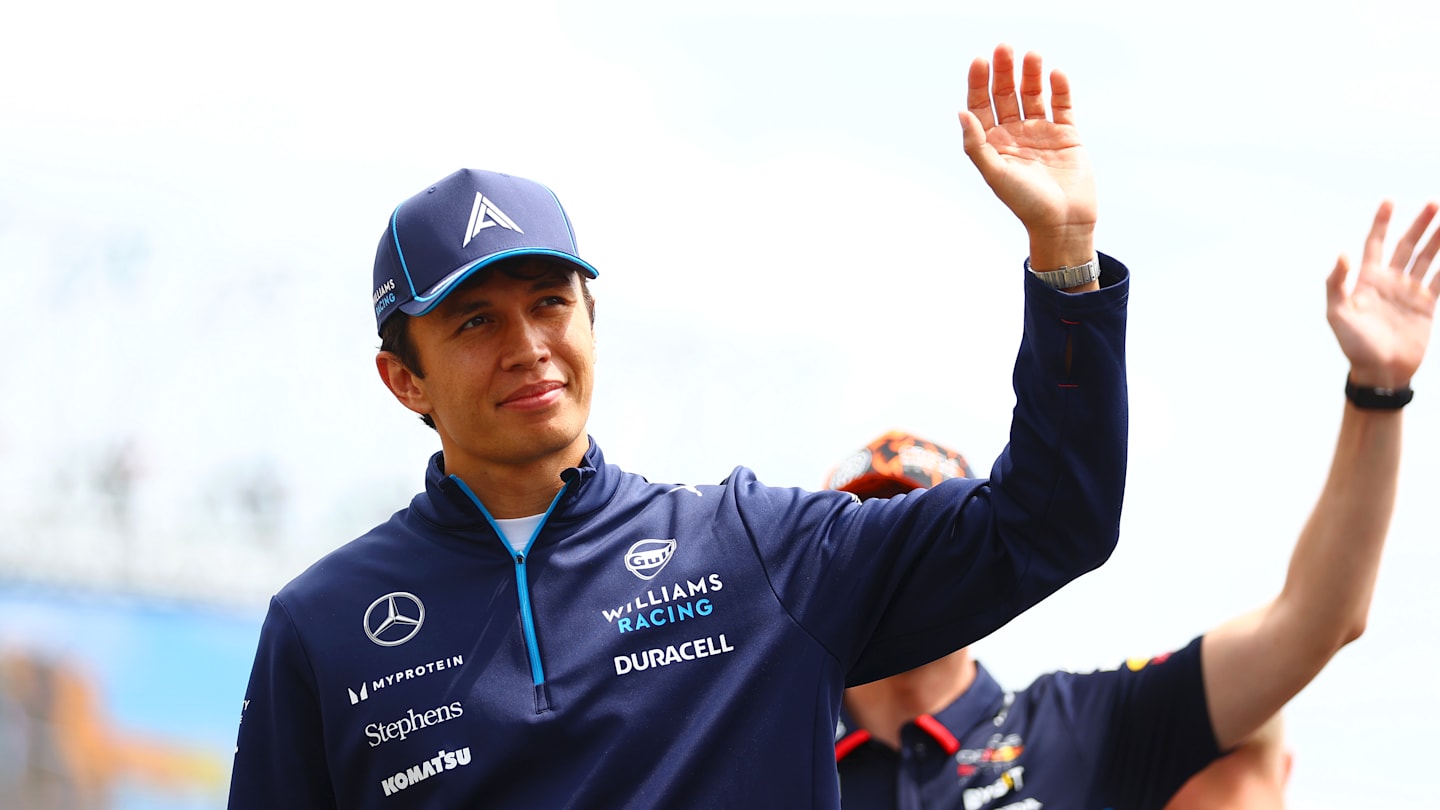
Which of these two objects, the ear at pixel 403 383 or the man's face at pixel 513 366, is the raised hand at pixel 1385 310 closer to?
the man's face at pixel 513 366

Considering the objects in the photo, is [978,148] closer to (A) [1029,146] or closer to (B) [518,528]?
(A) [1029,146]

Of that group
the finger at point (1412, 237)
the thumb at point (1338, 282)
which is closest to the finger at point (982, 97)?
the thumb at point (1338, 282)

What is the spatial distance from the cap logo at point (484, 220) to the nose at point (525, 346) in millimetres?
164

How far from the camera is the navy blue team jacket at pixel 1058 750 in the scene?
3.06 metres

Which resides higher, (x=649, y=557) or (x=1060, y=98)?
(x=1060, y=98)

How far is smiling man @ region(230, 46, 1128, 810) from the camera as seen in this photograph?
2064 millimetres

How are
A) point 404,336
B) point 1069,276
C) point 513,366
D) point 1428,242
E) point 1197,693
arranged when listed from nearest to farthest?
point 1069,276 < point 513,366 < point 404,336 < point 1428,242 < point 1197,693

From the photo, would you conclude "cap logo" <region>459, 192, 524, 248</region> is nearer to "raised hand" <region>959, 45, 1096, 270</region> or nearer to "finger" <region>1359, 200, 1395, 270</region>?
"raised hand" <region>959, 45, 1096, 270</region>

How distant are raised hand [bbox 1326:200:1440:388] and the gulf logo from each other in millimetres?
1301

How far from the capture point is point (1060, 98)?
2186 millimetres

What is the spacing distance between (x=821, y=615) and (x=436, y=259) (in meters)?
0.90

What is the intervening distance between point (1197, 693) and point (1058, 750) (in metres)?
0.33

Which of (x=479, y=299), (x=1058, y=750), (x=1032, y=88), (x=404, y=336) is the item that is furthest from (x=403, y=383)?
(x=1058, y=750)

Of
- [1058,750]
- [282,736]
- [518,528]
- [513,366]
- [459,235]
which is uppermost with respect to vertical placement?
[459,235]
